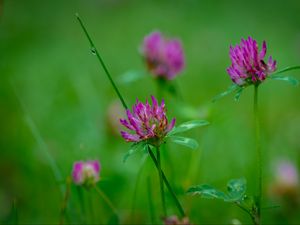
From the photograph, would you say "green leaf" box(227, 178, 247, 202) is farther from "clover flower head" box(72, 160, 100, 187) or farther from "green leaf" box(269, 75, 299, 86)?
"clover flower head" box(72, 160, 100, 187)

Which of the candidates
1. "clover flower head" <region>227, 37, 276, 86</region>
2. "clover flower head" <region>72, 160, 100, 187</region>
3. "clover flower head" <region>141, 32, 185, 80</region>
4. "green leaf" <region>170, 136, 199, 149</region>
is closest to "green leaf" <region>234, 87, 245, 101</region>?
"clover flower head" <region>227, 37, 276, 86</region>

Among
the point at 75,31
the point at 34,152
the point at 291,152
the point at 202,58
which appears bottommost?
the point at 34,152

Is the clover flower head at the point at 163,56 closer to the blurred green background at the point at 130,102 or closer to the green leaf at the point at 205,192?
the blurred green background at the point at 130,102

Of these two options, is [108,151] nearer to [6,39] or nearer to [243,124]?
[243,124]

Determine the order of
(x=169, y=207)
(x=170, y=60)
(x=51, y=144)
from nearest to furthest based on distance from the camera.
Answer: (x=169, y=207) < (x=170, y=60) < (x=51, y=144)

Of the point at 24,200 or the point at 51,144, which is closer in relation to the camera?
the point at 24,200

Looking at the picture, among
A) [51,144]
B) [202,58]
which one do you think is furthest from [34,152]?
[202,58]
